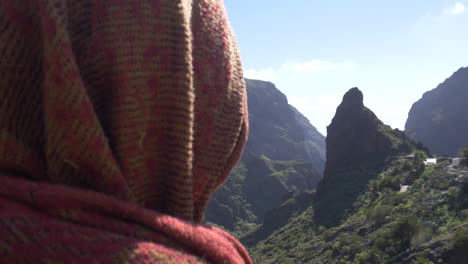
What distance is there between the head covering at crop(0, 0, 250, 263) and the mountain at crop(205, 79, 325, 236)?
58313 mm

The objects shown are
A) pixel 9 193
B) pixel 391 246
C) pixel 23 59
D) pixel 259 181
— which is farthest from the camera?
pixel 259 181

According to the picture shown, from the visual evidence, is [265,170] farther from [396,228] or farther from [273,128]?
[396,228]

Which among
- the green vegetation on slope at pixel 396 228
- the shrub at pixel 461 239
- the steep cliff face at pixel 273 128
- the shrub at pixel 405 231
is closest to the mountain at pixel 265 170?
the steep cliff face at pixel 273 128

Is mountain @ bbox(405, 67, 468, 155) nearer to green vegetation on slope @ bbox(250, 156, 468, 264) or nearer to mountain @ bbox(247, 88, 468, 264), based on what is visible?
mountain @ bbox(247, 88, 468, 264)

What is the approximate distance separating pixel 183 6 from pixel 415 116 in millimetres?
111782

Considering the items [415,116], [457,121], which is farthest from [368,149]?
[415,116]

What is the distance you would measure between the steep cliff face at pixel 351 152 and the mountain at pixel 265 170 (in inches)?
410

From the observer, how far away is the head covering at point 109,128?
2.30ft

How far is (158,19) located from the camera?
896mm

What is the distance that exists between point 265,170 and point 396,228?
162ft

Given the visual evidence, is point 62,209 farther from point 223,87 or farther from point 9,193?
point 223,87

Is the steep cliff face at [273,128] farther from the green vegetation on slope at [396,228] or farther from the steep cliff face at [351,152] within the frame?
the green vegetation on slope at [396,228]

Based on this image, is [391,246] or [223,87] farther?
[391,246]

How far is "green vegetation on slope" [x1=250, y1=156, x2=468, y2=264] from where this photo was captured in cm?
2449
